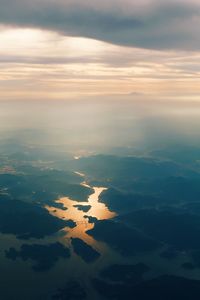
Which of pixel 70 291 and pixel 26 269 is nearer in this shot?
pixel 70 291

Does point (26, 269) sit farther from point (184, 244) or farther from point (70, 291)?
point (184, 244)

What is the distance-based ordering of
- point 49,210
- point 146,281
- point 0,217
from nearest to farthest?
point 146,281 < point 0,217 < point 49,210

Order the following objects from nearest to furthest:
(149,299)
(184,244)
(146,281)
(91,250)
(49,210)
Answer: (149,299)
(146,281)
(91,250)
(184,244)
(49,210)

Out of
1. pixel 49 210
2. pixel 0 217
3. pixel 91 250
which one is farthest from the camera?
pixel 49 210

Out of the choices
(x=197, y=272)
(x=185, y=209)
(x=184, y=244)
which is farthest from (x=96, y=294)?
(x=185, y=209)

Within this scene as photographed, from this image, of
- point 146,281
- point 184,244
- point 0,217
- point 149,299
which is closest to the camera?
point 149,299

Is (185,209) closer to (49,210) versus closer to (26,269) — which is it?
(49,210)

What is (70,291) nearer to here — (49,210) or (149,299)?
(149,299)

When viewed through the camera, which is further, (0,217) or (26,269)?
(0,217)

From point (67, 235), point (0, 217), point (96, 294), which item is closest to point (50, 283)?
point (96, 294)
